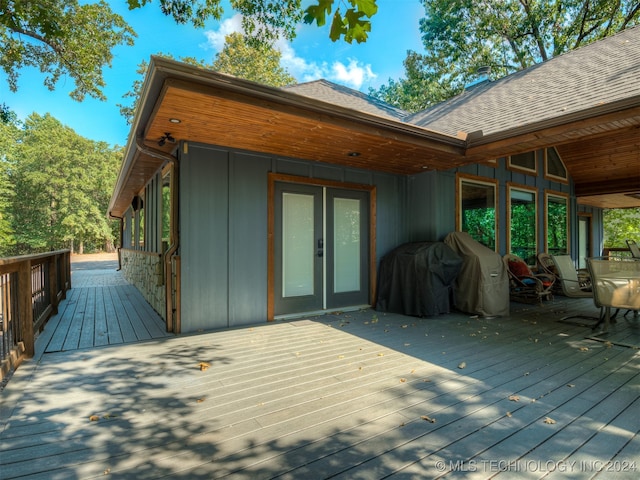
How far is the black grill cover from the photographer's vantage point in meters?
4.84

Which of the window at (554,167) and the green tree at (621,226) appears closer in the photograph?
the window at (554,167)

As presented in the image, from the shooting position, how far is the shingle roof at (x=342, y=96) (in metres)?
7.20

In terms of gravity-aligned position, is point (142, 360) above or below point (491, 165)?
below

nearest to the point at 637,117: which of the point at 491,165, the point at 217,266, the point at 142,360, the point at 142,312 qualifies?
the point at 491,165

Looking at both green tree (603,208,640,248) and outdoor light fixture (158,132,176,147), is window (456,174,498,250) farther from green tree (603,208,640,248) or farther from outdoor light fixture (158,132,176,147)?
green tree (603,208,640,248)

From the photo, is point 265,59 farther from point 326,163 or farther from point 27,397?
point 27,397

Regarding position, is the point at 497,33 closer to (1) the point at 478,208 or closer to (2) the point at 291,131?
(1) the point at 478,208

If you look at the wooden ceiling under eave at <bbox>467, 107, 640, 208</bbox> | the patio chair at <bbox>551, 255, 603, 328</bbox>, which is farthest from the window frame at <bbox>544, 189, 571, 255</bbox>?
the patio chair at <bbox>551, 255, 603, 328</bbox>

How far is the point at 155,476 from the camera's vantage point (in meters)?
1.55

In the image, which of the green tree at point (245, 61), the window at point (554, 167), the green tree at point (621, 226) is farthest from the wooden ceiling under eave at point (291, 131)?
the green tree at point (245, 61)

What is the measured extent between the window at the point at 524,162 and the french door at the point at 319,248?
3.55m

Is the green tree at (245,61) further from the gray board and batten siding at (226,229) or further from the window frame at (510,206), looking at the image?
the gray board and batten siding at (226,229)

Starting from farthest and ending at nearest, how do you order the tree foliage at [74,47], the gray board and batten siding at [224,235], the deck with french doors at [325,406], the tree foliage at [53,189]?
the tree foliage at [53,189], the tree foliage at [74,47], the gray board and batten siding at [224,235], the deck with french doors at [325,406]

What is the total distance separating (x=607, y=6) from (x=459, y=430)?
16.8 m
